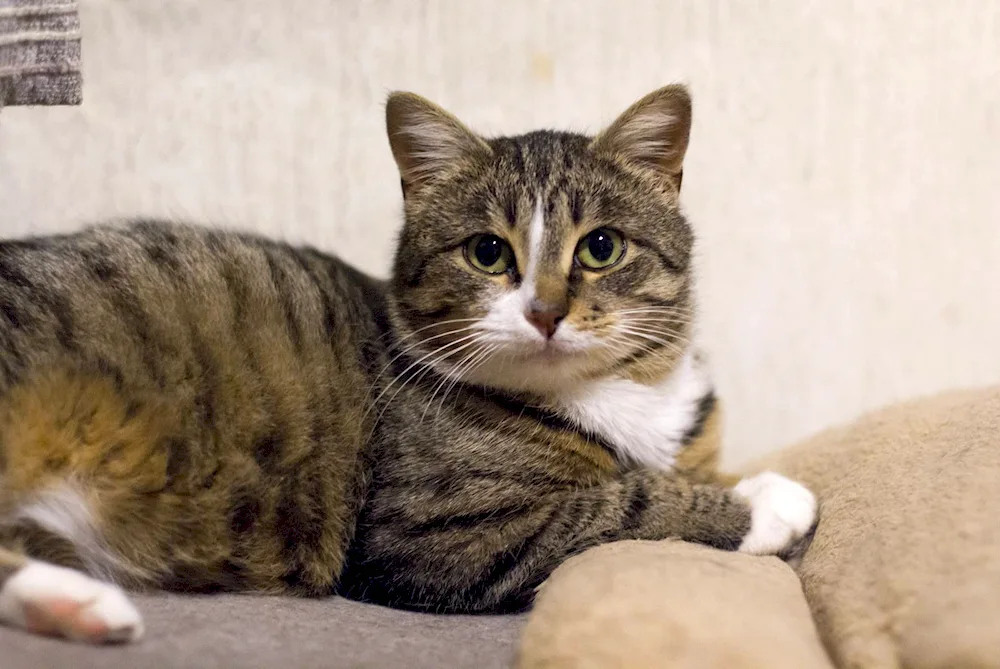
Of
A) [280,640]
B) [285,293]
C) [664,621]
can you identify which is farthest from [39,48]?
[664,621]

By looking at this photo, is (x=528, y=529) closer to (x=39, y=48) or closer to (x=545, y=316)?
(x=545, y=316)

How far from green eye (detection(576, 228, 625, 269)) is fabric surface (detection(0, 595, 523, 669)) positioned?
532 millimetres

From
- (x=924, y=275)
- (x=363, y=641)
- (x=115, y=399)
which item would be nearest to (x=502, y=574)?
(x=363, y=641)

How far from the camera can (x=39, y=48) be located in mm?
1075

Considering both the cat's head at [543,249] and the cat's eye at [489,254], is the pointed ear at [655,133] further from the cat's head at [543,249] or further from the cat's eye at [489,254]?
the cat's eye at [489,254]

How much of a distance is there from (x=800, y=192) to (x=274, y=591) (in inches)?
56.6

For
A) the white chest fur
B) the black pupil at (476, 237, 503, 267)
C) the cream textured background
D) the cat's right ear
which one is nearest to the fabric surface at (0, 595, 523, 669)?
the white chest fur

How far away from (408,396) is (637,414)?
1.21 feet

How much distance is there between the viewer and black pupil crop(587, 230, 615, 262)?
1177 mm

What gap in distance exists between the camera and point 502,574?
42.6 inches

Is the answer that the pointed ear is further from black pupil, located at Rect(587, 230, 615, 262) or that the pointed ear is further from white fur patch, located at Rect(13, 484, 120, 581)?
white fur patch, located at Rect(13, 484, 120, 581)

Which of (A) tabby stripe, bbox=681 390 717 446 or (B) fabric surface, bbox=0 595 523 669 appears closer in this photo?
(B) fabric surface, bbox=0 595 523 669

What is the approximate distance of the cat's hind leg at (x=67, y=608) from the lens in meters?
0.79

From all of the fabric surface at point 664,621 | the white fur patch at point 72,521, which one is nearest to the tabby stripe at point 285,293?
the white fur patch at point 72,521
